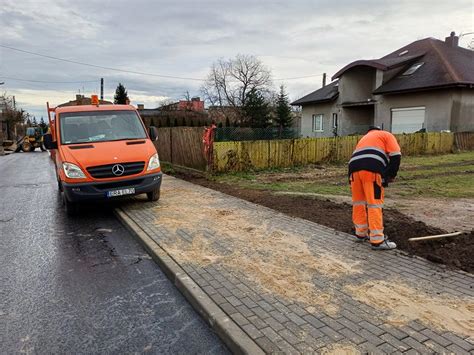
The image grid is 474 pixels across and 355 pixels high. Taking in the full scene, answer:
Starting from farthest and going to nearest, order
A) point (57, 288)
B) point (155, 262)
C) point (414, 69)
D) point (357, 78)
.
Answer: point (357, 78) → point (414, 69) → point (155, 262) → point (57, 288)

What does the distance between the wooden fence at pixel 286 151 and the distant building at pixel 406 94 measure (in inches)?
168

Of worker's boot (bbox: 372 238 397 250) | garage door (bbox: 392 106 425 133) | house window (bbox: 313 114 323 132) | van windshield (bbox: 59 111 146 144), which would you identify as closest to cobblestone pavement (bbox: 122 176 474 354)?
worker's boot (bbox: 372 238 397 250)

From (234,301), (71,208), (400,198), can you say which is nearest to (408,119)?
(400,198)

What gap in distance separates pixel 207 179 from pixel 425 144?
13.7m

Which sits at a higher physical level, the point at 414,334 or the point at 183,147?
the point at 183,147

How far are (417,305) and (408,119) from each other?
23.6 m

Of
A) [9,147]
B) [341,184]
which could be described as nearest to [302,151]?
[341,184]

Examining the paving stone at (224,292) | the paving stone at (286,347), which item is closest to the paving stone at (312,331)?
the paving stone at (286,347)

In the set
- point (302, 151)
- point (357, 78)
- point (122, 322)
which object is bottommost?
point (122, 322)

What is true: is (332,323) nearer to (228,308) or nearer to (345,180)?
(228,308)

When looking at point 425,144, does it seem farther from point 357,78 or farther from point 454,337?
point 454,337

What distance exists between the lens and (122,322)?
3.47 m

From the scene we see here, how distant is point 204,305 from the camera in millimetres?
3549

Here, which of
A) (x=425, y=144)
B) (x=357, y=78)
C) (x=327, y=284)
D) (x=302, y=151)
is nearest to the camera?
(x=327, y=284)
